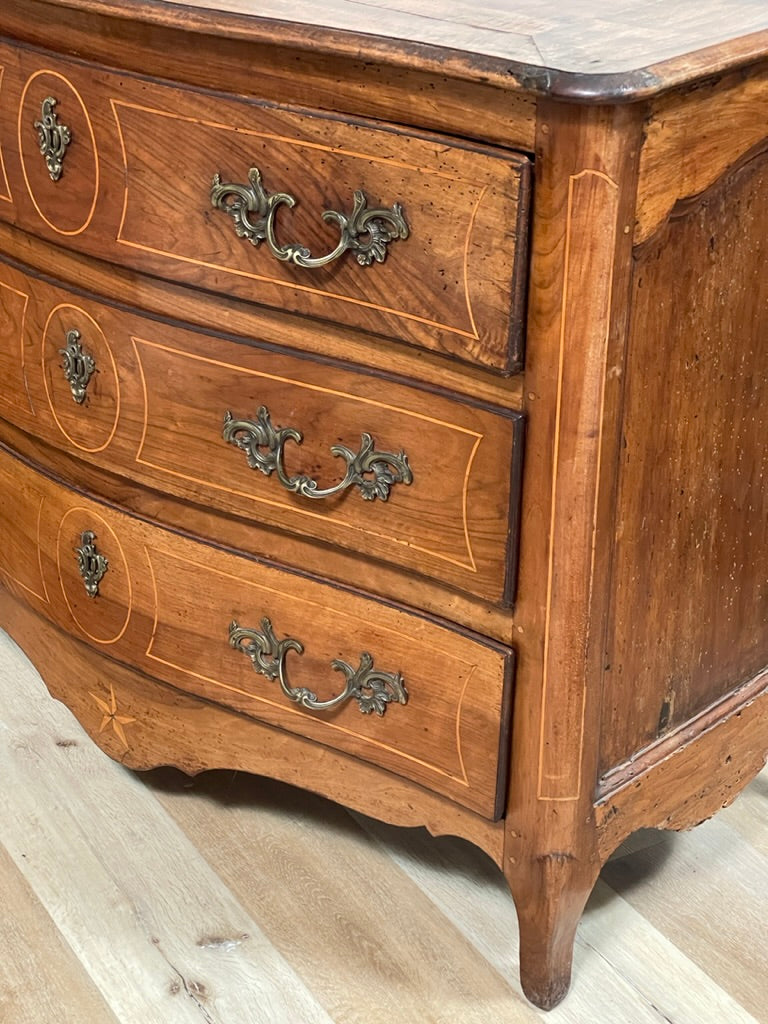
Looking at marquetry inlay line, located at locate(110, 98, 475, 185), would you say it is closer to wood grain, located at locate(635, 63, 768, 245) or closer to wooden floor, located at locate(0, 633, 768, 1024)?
wood grain, located at locate(635, 63, 768, 245)

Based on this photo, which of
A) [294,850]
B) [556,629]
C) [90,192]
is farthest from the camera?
[294,850]

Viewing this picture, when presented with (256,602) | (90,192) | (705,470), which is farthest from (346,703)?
(90,192)

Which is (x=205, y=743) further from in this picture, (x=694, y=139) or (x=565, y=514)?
(x=694, y=139)

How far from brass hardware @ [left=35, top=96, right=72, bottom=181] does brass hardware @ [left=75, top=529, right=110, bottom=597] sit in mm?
378

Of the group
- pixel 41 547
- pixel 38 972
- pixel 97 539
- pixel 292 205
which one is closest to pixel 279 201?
pixel 292 205

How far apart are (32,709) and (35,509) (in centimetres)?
37

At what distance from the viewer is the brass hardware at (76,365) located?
1.36 metres

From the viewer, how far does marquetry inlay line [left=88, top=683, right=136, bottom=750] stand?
5.13ft

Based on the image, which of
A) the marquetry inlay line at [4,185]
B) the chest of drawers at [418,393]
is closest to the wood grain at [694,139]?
the chest of drawers at [418,393]

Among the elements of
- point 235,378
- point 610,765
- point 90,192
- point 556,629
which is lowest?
point 610,765

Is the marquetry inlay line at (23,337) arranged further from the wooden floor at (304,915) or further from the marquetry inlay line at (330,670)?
the wooden floor at (304,915)

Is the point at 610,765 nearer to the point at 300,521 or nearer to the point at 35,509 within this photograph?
the point at 300,521

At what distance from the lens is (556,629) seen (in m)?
1.16

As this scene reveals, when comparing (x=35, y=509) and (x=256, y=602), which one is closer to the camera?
(x=256, y=602)
